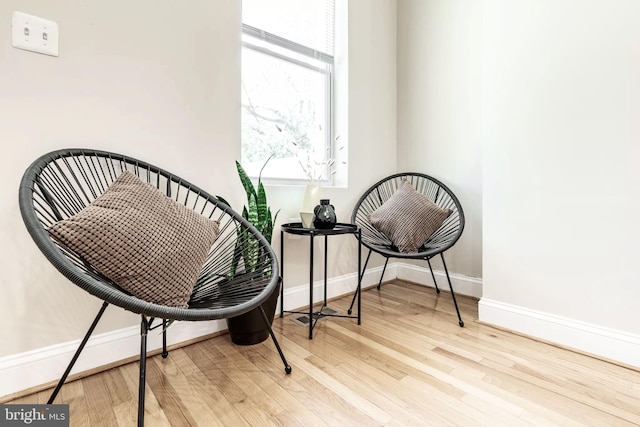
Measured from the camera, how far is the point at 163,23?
57.1 inches

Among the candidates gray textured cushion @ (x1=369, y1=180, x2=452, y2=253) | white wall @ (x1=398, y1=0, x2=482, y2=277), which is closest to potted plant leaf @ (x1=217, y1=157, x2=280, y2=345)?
gray textured cushion @ (x1=369, y1=180, x2=452, y2=253)

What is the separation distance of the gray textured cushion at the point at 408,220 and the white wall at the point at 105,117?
2.03ft

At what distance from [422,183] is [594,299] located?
1.29 m

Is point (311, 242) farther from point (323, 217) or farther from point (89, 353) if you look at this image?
point (89, 353)

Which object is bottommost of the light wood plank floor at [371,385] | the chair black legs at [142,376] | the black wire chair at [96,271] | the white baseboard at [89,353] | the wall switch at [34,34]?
the light wood plank floor at [371,385]

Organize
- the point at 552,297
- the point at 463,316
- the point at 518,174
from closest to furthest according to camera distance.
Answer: the point at 552,297
the point at 518,174
the point at 463,316

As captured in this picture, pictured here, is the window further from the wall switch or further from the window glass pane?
the wall switch

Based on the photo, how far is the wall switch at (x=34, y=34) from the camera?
112 cm

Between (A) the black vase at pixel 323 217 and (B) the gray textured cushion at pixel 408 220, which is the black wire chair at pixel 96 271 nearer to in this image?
(A) the black vase at pixel 323 217

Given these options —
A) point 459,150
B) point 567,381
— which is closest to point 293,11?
point 459,150

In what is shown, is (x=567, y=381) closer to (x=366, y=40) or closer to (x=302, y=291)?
(x=302, y=291)

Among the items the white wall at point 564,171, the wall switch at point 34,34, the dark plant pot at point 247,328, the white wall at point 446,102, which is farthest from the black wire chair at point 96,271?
the white wall at point 446,102

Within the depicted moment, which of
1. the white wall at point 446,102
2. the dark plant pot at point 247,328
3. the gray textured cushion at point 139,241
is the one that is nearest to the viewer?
the gray textured cushion at point 139,241

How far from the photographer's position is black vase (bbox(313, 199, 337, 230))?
171cm
